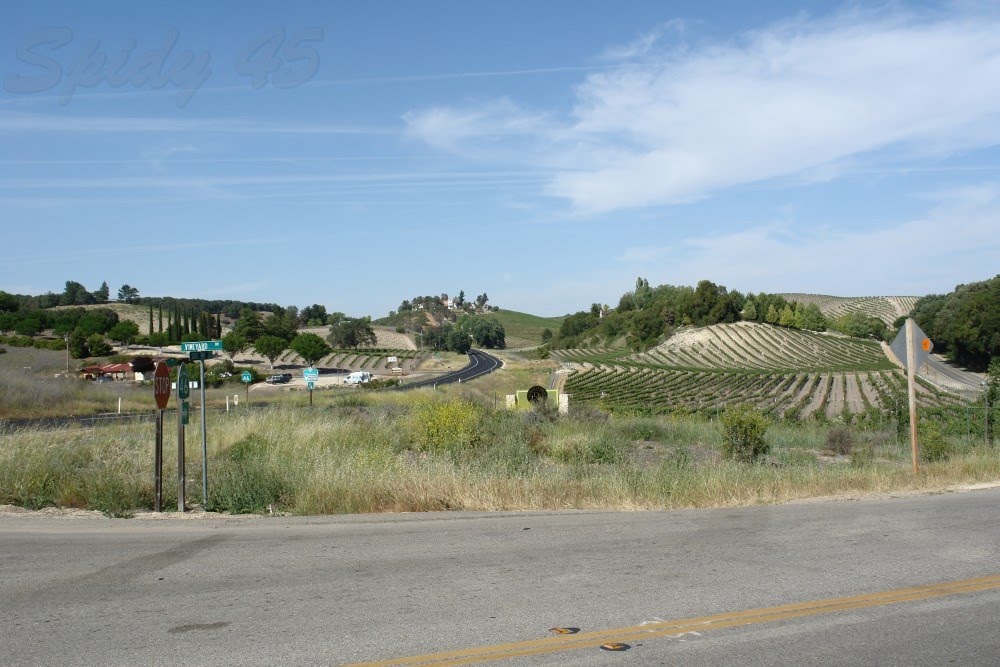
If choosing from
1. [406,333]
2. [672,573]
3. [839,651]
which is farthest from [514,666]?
[406,333]

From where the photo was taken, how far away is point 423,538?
930 cm

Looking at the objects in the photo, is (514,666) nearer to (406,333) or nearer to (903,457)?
(903,457)

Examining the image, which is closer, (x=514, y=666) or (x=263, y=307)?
(x=514, y=666)

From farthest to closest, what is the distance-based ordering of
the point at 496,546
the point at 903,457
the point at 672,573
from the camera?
the point at 903,457 < the point at 496,546 < the point at 672,573

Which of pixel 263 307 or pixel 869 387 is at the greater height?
pixel 263 307

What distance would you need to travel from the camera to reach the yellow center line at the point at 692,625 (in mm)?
5504

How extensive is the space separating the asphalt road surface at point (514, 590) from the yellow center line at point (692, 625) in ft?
0.07

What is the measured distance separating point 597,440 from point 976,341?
106457mm

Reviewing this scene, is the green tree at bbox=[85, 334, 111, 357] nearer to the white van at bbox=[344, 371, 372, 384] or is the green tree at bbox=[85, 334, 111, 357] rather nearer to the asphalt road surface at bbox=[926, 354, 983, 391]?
the white van at bbox=[344, 371, 372, 384]

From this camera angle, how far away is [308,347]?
4210 inches

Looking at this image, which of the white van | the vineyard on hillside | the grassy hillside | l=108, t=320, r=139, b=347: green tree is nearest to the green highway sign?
the vineyard on hillside

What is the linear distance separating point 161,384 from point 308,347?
96.8m

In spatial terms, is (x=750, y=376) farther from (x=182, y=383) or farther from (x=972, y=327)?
(x=182, y=383)

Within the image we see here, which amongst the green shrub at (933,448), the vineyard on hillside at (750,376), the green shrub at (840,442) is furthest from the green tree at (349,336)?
the green shrub at (933,448)
